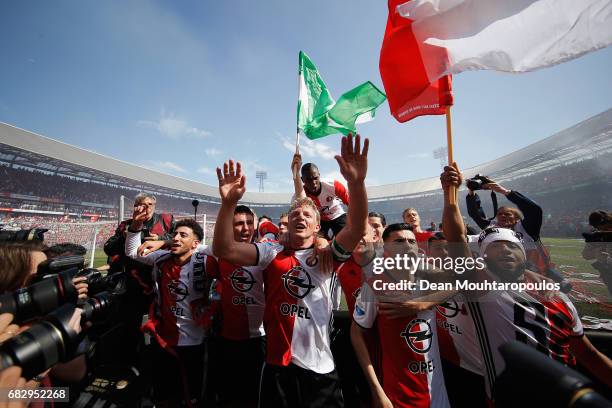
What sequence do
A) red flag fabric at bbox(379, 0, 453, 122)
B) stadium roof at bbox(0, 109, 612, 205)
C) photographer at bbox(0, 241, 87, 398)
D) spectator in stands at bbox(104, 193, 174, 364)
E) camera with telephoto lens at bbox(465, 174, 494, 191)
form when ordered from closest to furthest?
photographer at bbox(0, 241, 87, 398) < red flag fabric at bbox(379, 0, 453, 122) < camera with telephoto lens at bbox(465, 174, 494, 191) < spectator in stands at bbox(104, 193, 174, 364) < stadium roof at bbox(0, 109, 612, 205)

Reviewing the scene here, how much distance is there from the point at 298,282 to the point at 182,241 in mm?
1619

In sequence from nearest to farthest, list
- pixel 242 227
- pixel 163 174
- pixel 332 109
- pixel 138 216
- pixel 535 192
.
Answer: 1. pixel 138 216
2. pixel 242 227
3. pixel 332 109
4. pixel 535 192
5. pixel 163 174

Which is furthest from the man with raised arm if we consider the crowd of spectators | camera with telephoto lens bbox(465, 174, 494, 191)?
the crowd of spectators

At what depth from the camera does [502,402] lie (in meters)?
0.63

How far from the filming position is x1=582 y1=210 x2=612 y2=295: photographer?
3.48 meters

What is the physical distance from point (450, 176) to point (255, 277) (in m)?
2.26

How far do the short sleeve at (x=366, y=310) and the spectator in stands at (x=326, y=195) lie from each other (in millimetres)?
2643

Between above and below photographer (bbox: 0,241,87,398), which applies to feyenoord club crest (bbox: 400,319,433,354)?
below

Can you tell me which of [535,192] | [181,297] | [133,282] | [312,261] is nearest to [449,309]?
[312,261]

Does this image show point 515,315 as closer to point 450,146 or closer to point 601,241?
point 450,146

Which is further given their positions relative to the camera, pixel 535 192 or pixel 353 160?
pixel 535 192

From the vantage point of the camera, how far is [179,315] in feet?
9.18

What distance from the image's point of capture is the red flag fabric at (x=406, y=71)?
288cm

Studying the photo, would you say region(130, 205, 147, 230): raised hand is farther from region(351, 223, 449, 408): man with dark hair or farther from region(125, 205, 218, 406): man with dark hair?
region(351, 223, 449, 408): man with dark hair
